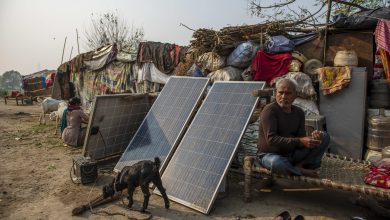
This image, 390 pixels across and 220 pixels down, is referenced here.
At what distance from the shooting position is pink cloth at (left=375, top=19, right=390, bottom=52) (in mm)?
6137

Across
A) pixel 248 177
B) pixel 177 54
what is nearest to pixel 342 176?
pixel 248 177

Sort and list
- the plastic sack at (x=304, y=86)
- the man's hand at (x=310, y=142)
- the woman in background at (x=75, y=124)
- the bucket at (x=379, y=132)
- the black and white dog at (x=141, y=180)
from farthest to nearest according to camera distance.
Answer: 1. the woman in background at (x=75, y=124)
2. the plastic sack at (x=304, y=86)
3. the bucket at (x=379, y=132)
4. the black and white dog at (x=141, y=180)
5. the man's hand at (x=310, y=142)

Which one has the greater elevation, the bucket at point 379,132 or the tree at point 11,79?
the tree at point 11,79

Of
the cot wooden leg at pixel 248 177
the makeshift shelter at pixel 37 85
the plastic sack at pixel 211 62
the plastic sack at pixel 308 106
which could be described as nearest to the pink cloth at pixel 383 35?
the plastic sack at pixel 308 106

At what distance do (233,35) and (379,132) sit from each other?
434 centimetres

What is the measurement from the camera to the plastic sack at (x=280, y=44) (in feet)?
23.9

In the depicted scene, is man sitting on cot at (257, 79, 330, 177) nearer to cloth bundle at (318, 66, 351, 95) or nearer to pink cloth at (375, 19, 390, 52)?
cloth bundle at (318, 66, 351, 95)

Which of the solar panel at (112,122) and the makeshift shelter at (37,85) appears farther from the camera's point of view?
the makeshift shelter at (37,85)

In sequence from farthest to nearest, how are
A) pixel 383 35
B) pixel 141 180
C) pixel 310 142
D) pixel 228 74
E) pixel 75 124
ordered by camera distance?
pixel 75 124
pixel 228 74
pixel 383 35
pixel 141 180
pixel 310 142

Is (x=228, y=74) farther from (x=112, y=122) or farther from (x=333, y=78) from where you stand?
(x=112, y=122)

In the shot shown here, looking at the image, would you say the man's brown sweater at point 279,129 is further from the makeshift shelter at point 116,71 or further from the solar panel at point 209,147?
the makeshift shelter at point 116,71

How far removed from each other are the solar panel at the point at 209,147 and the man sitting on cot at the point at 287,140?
0.43m

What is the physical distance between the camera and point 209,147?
4.59 metres

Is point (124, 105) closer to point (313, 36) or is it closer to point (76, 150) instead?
point (76, 150)
